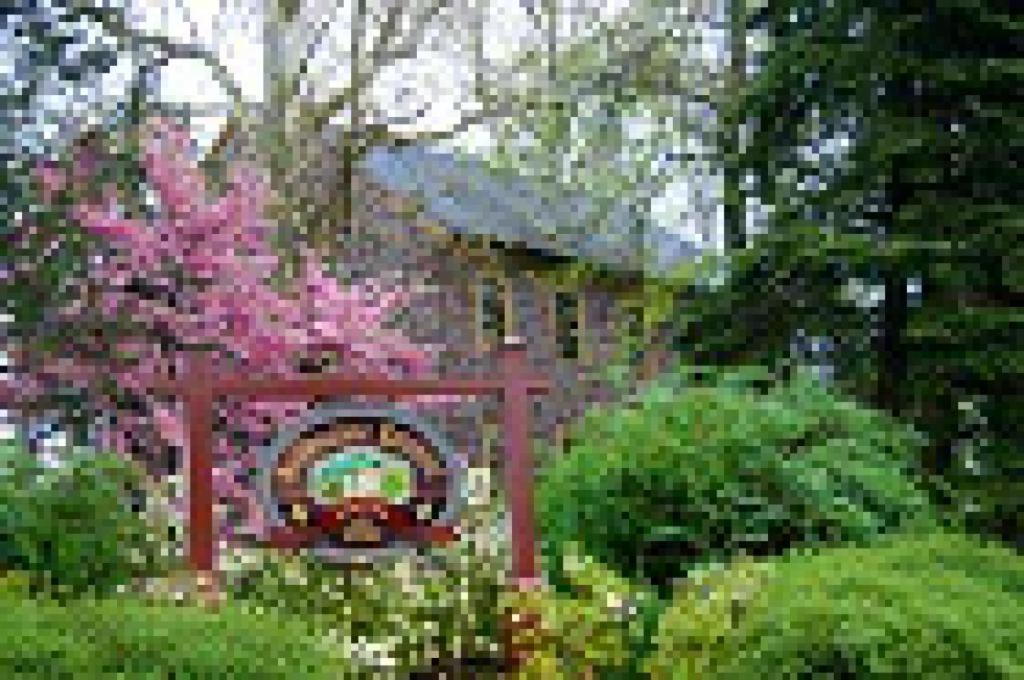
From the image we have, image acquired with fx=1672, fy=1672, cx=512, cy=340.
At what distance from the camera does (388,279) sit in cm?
1426

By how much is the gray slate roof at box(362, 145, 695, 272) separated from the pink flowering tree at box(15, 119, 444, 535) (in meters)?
5.24

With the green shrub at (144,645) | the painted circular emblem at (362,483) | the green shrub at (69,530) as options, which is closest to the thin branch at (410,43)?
the painted circular emblem at (362,483)

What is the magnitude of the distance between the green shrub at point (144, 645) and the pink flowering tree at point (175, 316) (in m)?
4.30

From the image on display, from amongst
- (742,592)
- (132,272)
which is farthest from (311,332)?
(742,592)

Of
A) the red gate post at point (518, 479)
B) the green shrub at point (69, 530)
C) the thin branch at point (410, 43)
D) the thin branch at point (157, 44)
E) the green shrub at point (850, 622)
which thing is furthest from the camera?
the thin branch at point (410, 43)

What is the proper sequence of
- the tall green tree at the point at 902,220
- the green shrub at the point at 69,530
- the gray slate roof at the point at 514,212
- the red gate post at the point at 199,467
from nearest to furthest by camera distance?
the green shrub at the point at 69,530
the red gate post at the point at 199,467
the tall green tree at the point at 902,220
the gray slate roof at the point at 514,212

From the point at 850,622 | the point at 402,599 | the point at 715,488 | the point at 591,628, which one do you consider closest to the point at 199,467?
the point at 402,599

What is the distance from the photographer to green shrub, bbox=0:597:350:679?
4.14 meters

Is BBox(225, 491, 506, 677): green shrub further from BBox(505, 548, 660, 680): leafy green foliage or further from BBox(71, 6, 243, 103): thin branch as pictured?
BBox(71, 6, 243, 103): thin branch

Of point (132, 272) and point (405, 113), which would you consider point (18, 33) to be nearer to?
point (132, 272)

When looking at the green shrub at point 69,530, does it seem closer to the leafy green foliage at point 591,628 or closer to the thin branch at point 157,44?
the leafy green foliage at point 591,628

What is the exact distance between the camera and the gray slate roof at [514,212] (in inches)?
642

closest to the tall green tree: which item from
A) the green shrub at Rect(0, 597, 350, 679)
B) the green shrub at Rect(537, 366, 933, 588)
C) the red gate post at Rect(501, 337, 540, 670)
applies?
the green shrub at Rect(537, 366, 933, 588)

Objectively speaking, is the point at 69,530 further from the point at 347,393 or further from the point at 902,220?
the point at 902,220
